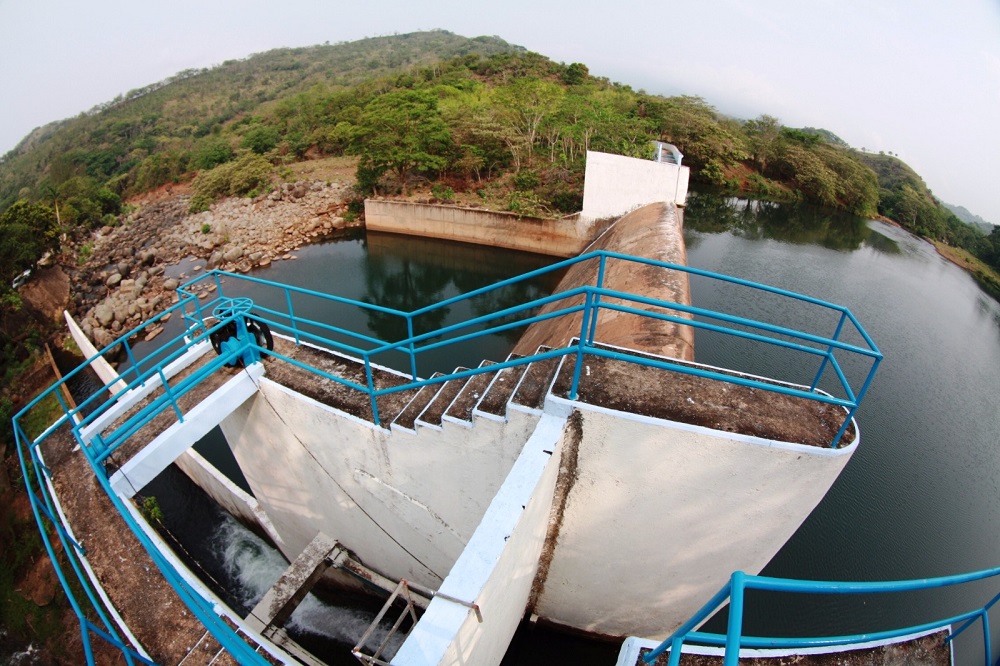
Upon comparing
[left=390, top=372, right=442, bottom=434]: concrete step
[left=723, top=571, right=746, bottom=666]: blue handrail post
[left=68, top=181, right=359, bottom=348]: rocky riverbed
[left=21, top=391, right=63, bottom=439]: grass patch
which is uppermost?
[left=723, top=571, right=746, bottom=666]: blue handrail post

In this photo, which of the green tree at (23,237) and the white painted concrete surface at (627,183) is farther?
the white painted concrete surface at (627,183)

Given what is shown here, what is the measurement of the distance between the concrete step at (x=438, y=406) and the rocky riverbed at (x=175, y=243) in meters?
12.3

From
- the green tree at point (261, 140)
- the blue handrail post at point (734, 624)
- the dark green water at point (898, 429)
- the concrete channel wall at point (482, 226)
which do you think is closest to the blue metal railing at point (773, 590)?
the blue handrail post at point (734, 624)

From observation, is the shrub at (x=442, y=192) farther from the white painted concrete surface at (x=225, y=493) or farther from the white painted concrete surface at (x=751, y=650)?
the white painted concrete surface at (x=751, y=650)

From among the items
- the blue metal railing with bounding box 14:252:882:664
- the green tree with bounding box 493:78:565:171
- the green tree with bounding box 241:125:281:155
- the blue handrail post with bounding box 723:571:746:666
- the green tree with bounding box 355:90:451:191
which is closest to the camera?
the blue handrail post with bounding box 723:571:746:666

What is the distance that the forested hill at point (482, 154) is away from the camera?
18672 mm

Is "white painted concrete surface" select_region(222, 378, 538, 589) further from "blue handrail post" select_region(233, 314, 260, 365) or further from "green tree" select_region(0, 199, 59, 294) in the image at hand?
"green tree" select_region(0, 199, 59, 294)

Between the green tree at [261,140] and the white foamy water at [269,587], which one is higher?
the green tree at [261,140]

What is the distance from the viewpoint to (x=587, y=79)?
3553 cm

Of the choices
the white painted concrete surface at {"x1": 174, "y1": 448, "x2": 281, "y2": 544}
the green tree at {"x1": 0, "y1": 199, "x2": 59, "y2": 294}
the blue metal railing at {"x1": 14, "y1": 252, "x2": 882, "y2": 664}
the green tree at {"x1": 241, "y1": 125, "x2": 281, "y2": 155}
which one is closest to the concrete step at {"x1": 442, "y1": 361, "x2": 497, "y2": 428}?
the blue metal railing at {"x1": 14, "y1": 252, "x2": 882, "y2": 664}

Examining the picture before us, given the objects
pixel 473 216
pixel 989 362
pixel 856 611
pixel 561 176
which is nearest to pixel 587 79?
pixel 561 176

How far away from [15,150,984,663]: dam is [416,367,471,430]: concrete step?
0.02 meters

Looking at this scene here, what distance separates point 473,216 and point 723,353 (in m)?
10.6

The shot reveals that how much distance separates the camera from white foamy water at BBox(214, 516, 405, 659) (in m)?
5.93
